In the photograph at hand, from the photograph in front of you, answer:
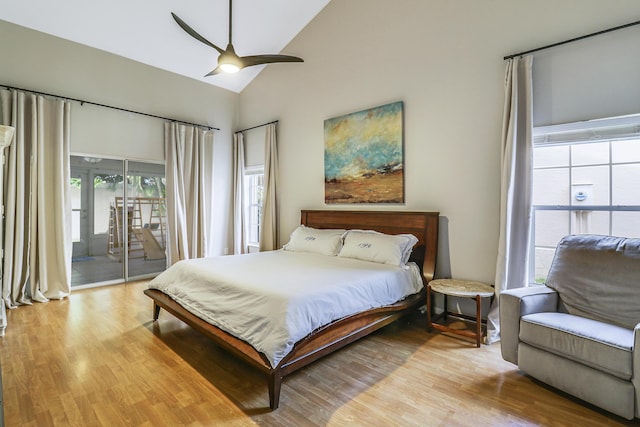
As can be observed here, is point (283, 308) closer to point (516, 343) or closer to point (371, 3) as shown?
point (516, 343)

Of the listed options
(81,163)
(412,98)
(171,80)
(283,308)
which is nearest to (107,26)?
(171,80)

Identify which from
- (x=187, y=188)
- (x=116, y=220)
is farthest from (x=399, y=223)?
(x=116, y=220)

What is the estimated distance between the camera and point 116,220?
15.7 ft

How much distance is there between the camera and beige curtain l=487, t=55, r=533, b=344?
9.05ft

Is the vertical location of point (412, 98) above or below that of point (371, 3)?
below

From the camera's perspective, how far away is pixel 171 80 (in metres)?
5.15

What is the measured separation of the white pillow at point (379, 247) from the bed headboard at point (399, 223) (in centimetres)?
13

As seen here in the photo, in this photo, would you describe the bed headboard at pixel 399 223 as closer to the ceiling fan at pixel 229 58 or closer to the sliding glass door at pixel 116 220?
the ceiling fan at pixel 229 58

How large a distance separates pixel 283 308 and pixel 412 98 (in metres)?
2.82

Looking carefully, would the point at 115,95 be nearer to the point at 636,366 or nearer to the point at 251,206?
the point at 251,206

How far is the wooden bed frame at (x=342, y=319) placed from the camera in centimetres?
199

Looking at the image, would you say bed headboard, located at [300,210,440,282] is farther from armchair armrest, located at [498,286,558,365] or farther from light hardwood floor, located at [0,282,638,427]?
armchair armrest, located at [498,286,558,365]

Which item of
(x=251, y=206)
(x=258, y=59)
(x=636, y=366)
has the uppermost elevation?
(x=258, y=59)

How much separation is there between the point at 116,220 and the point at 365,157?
3867 mm
